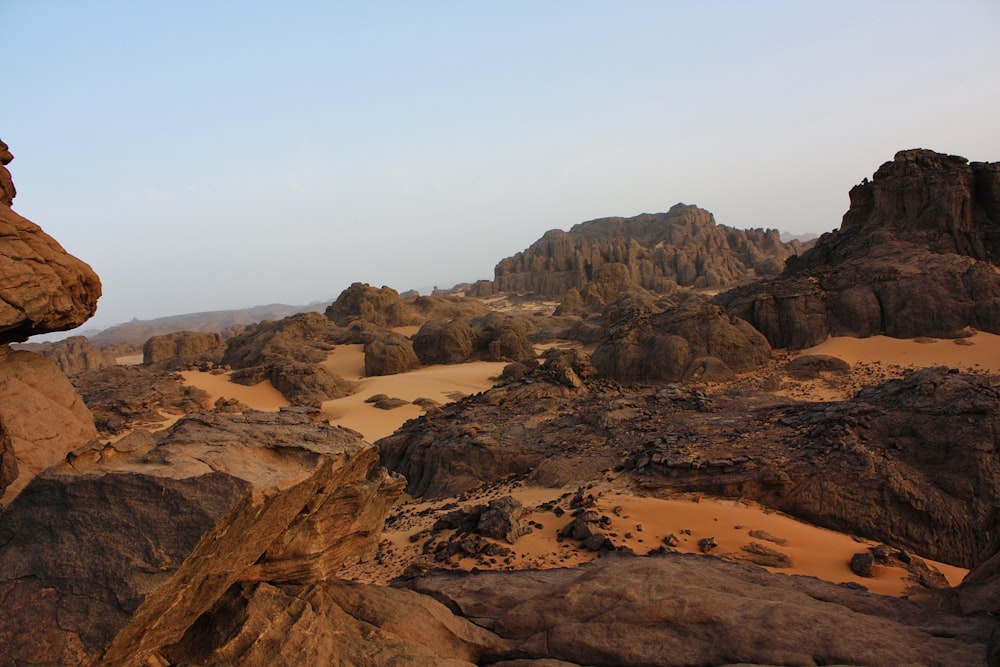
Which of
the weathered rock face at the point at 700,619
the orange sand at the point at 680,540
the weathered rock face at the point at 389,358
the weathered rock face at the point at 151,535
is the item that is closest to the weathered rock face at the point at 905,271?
the orange sand at the point at 680,540

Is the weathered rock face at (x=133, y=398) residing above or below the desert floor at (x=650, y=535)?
above

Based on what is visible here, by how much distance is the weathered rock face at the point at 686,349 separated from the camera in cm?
1933

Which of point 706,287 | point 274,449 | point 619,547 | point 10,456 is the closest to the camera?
point 274,449

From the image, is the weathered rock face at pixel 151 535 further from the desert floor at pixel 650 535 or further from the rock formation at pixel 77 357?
the rock formation at pixel 77 357

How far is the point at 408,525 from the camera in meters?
9.97

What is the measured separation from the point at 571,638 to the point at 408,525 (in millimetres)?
5268

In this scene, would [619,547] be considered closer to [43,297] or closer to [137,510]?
[137,510]

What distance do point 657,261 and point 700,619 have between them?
68.0m

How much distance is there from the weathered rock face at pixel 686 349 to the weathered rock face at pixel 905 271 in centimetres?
281

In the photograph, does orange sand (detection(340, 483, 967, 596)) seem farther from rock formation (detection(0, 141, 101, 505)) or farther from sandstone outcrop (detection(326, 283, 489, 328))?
sandstone outcrop (detection(326, 283, 489, 328))

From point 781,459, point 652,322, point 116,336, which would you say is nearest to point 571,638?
point 781,459

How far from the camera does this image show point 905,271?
21109 mm

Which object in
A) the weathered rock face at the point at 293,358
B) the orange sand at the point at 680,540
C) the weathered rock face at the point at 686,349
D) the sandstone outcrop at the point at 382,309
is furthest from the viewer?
the sandstone outcrop at the point at 382,309

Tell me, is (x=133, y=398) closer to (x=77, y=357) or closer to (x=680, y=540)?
(x=680, y=540)
